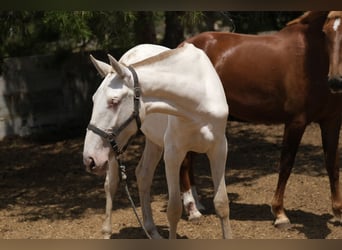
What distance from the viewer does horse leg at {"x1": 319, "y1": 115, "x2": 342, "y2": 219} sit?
4332 millimetres

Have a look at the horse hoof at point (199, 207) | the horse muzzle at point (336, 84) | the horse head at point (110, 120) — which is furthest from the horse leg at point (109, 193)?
the horse muzzle at point (336, 84)

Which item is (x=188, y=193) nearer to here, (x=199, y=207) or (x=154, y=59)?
(x=199, y=207)

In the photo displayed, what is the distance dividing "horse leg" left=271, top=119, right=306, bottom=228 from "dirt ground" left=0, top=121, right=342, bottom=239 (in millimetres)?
116

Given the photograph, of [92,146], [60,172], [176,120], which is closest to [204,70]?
[176,120]

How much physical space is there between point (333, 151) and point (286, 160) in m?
0.40

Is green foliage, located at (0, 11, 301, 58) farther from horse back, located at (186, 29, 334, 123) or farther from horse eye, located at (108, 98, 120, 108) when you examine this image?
horse eye, located at (108, 98, 120, 108)

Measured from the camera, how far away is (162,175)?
19.6ft

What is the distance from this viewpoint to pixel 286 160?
4312 millimetres

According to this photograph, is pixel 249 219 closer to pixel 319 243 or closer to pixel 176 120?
pixel 176 120

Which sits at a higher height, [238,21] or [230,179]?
[238,21]

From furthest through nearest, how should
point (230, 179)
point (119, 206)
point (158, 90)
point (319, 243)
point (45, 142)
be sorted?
point (45, 142)
point (230, 179)
point (119, 206)
point (158, 90)
point (319, 243)

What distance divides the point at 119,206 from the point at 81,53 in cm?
376

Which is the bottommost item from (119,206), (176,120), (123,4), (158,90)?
(119,206)

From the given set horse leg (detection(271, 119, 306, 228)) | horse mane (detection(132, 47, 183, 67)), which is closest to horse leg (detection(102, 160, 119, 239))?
horse leg (detection(271, 119, 306, 228))
